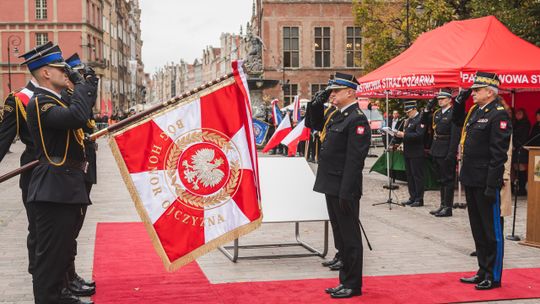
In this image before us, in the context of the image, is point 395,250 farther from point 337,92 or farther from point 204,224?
point 204,224

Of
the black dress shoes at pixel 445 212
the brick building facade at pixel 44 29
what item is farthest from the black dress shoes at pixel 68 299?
the brick building facade at pixel 44 29

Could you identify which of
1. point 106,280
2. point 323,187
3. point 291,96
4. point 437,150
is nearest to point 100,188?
point 437,150

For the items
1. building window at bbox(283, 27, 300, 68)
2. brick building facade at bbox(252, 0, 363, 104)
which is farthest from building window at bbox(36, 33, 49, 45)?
building window at bbox(283, 27, 300, 68)

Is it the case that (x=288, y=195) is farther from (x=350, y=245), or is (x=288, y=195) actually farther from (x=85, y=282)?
(x=85, y=282)

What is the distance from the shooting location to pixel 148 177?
5730mm

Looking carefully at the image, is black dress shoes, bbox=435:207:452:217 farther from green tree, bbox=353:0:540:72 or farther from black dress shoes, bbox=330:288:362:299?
green tree, bbox=353:0:540:72

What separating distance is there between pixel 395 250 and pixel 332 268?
4.70 ft

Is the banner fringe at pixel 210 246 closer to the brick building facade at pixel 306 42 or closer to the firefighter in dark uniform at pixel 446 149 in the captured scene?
the firefighter in dark uniform at pixel 446 149

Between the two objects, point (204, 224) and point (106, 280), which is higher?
point (204, 224)

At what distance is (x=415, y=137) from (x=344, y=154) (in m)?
6.45

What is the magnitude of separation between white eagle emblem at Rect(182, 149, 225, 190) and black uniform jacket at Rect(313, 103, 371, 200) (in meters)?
1.24

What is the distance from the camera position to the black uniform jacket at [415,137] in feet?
41.4

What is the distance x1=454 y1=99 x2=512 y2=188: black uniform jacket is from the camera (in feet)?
21.5

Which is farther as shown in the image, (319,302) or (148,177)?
(319,302)
